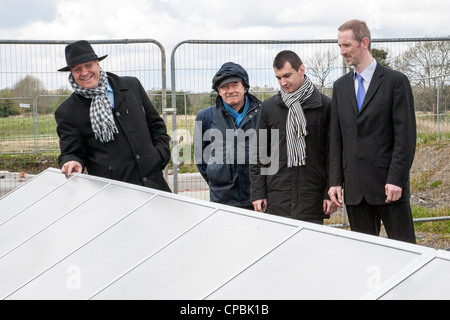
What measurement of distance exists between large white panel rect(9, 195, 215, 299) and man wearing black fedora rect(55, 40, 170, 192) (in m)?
1.28

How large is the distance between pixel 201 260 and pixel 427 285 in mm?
865

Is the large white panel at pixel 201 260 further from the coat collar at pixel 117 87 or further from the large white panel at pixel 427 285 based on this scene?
the coat collar at pixel 117 87

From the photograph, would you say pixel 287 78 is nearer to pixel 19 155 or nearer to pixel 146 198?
pixel 146 198

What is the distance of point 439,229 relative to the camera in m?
7.86

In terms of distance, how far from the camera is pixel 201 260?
228cm

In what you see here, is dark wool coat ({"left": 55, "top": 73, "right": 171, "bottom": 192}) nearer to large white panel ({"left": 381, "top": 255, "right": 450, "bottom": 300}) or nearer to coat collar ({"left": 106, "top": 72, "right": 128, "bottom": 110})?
coat collar ({"left": 106, "top": 72, "right": 128, "bottom": 110})

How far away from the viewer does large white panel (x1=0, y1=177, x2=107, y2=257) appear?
3.40 m

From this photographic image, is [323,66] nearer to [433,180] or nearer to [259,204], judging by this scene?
[433,180]

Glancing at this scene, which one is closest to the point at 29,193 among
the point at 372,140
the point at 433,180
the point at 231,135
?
the point at 231,135

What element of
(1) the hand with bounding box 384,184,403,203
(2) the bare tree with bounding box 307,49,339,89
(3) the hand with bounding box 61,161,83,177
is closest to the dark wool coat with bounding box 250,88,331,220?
(1) the hand with bounding box 384,184,403,203

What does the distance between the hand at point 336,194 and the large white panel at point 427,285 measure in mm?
2259

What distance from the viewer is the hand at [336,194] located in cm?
403

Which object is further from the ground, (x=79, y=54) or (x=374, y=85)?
(x=79, y=54)
